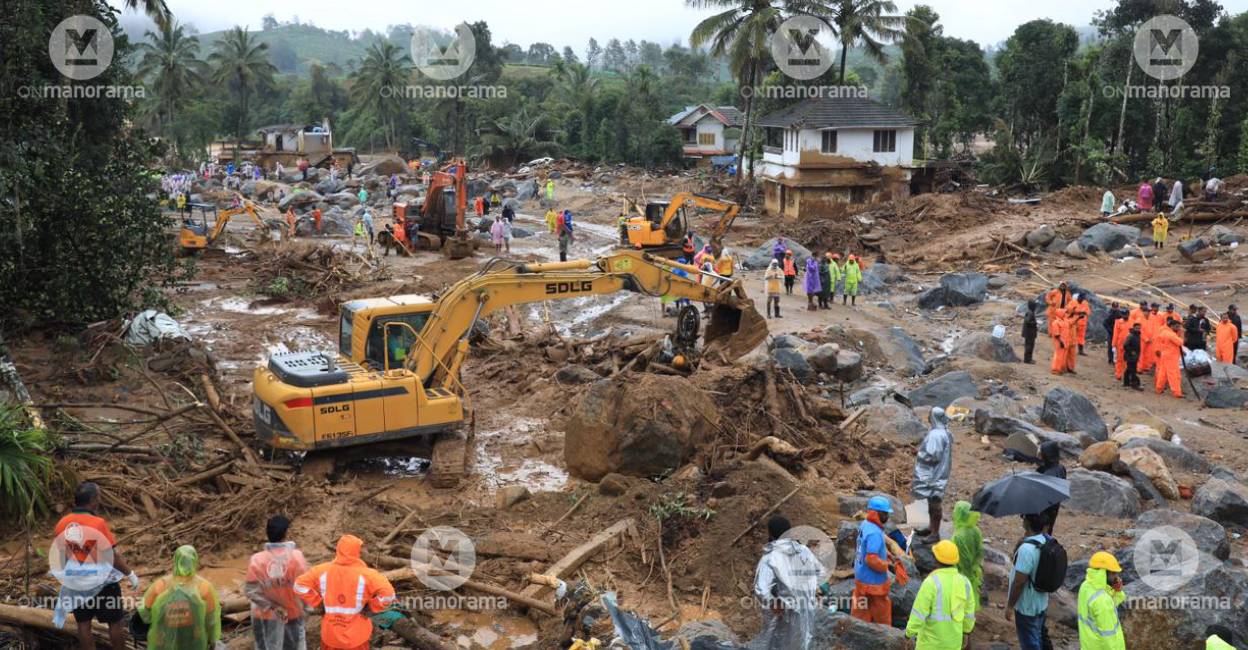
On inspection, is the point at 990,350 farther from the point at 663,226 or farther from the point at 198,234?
the point at 198,234

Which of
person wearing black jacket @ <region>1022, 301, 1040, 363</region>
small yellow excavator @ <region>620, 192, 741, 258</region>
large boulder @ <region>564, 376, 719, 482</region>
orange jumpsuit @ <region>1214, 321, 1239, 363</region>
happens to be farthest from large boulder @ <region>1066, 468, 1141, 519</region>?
small yellow excavator @ <region>620, 192, 741, 258</region>

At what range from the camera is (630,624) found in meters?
7.35

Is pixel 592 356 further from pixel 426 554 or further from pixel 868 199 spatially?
pixel 868 199

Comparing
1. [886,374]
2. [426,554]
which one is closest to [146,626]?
[426,554]

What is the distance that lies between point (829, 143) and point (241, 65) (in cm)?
4769

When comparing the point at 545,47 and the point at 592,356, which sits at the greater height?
the point at 545,47

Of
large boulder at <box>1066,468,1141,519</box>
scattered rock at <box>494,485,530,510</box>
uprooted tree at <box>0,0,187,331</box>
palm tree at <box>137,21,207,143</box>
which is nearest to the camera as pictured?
large boulder at <box>1066,468,1141,519</box>

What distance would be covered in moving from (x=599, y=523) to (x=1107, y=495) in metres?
5.66

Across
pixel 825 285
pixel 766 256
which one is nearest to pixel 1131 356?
pixel 825 285

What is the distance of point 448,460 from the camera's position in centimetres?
1229

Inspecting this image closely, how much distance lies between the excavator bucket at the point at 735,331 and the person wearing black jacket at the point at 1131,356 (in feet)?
19.9

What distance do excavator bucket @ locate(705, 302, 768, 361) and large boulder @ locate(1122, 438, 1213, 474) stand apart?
5.28 m

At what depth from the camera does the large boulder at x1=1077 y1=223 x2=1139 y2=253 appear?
27.2 m

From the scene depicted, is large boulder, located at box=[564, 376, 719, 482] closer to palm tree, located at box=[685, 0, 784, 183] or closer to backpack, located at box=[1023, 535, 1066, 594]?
backpack, located at box=[1023, 535, 1066, 594]
